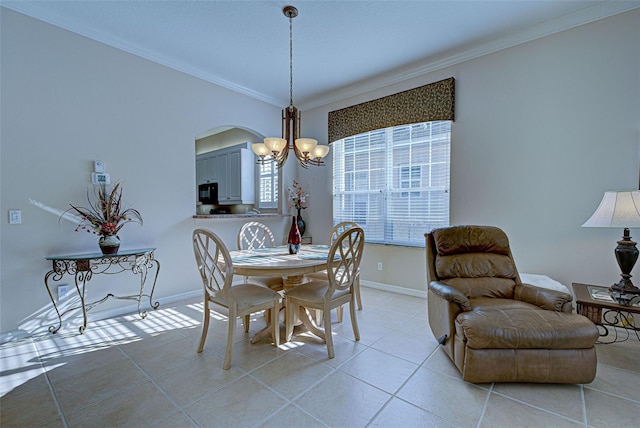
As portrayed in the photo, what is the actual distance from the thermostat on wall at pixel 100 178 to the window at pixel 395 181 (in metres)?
2.98

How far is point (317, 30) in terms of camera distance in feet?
9.39

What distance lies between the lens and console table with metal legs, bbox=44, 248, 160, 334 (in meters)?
2.59

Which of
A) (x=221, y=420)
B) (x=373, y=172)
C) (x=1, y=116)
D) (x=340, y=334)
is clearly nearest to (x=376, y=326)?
(x=340, y=334)

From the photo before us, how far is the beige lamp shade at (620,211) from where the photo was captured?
2055 mm

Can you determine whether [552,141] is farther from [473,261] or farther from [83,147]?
[83,147]

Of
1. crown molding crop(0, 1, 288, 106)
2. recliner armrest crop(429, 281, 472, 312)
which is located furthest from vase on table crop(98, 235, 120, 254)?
recliner armrest crop(429, 281, 472, 312)

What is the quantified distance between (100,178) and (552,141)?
466cm

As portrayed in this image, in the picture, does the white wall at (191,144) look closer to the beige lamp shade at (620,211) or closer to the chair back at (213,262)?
the beige lamp shade at (620,211)

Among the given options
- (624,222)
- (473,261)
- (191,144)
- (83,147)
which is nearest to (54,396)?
(83,147)

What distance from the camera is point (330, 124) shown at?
459 cm

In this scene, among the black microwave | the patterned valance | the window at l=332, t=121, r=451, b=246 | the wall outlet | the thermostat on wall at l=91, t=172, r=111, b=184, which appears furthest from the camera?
the black microwave

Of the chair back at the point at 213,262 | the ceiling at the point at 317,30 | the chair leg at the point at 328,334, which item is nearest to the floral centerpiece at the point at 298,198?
the ceiling at the point at 317,30

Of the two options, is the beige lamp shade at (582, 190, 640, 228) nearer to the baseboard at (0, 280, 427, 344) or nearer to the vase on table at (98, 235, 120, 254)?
the baseboard at (0, 280, 427, 344)

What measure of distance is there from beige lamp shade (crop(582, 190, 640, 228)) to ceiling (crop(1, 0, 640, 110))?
A: 1742 millimetres
